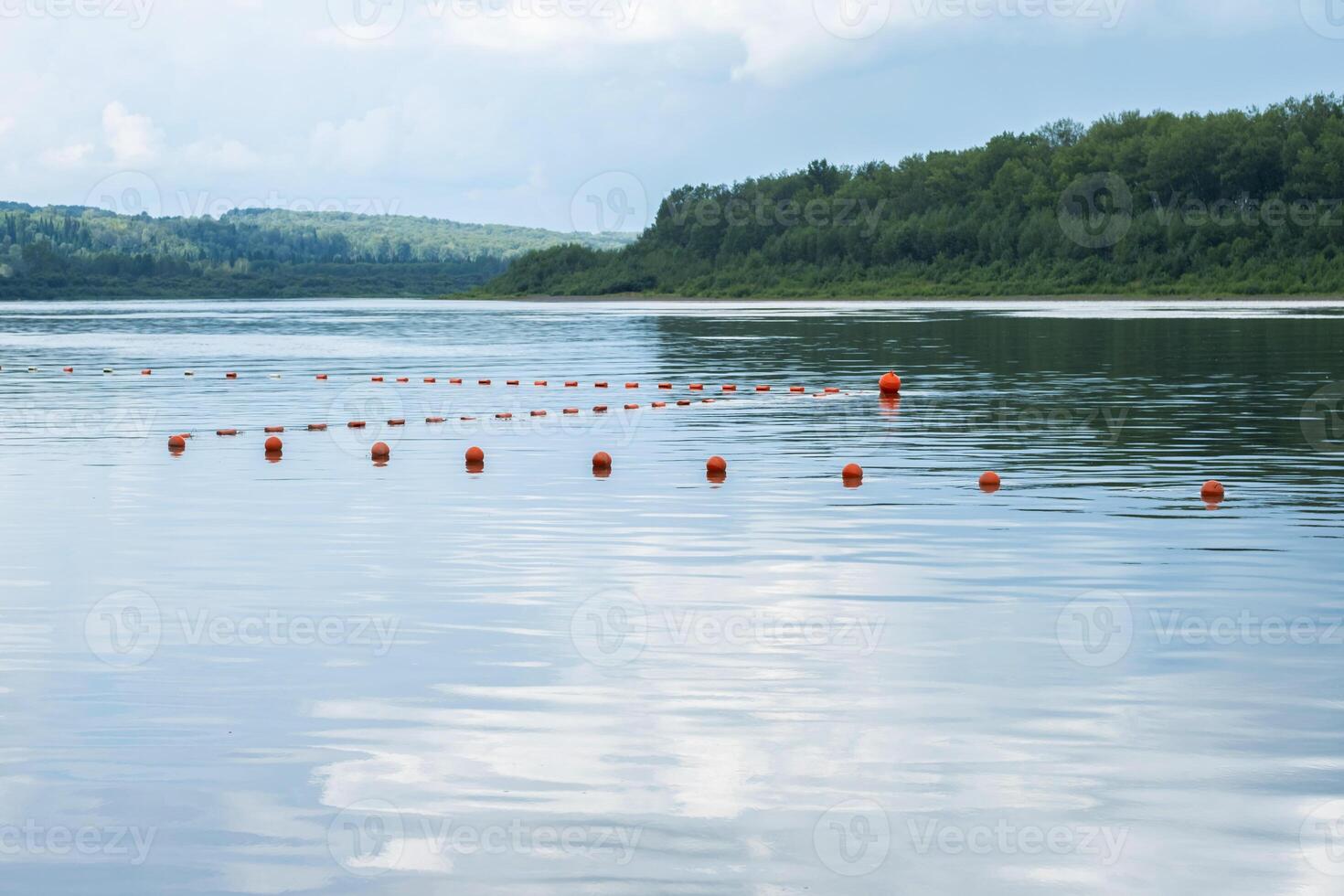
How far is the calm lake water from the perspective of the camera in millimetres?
8469

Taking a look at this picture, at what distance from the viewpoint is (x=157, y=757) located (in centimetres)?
1000

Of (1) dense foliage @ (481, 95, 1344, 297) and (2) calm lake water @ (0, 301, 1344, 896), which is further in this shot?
(1) dense foliage @ (481, 95, 1344, 297)

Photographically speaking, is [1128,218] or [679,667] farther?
[1128,218]

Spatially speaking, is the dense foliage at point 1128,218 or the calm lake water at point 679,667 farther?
the dense foliage at point 1128,218

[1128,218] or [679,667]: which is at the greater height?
[1128,218]

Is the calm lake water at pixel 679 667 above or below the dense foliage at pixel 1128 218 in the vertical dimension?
below

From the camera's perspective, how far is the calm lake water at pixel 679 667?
8469 mm

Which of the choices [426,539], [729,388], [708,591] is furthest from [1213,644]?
[729,388]

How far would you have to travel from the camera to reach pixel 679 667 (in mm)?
12250

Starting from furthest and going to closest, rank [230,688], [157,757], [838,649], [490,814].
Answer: [838,649], [230,688], [157,757], [490,814]

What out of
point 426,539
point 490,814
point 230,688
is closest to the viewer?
point 490,814

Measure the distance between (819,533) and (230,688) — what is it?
325 inches

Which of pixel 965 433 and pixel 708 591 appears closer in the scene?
pixel 708 591

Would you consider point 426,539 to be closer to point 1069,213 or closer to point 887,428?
point 887,428
